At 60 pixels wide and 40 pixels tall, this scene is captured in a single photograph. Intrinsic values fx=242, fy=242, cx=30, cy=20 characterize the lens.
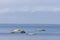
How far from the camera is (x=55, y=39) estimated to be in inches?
1075

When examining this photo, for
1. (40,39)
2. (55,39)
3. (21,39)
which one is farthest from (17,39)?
(55,39)

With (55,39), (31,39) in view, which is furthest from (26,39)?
(55,39)

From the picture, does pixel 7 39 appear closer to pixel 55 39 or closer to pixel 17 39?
pixel 17 39

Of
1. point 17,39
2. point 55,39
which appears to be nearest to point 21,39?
point 17,39

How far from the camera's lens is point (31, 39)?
27.3 m

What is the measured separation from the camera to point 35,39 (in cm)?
2730

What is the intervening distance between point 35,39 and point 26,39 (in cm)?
103

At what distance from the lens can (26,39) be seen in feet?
90.1

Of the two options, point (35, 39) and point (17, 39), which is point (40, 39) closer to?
point (35, 39)

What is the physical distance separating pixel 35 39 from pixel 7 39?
3173 millimetres

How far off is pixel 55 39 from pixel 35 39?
2.26m

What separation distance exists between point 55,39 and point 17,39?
4.35 metres

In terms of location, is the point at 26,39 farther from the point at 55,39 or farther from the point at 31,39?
the point at 55,39

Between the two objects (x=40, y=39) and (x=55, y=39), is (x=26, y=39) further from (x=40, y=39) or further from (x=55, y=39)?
(x=55, y=39)
